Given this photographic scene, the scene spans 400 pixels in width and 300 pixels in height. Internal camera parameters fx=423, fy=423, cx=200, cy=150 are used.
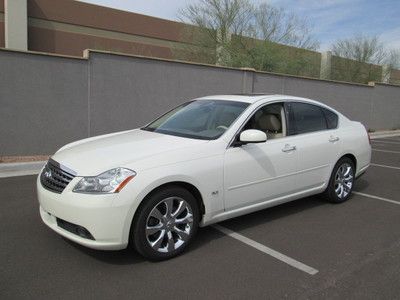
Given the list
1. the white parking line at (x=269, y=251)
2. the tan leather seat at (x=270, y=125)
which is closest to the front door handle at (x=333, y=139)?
the tan leather seat at (x=270, y=125)

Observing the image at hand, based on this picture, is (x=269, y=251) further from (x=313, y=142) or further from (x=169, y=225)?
(x=313, y=142)

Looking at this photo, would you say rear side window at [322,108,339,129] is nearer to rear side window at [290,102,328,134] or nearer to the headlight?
rear side window at [290,102,328,134]

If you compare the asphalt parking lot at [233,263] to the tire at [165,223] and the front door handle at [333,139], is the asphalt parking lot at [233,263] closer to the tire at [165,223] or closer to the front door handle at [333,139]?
the tire at [165,223]

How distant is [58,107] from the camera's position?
971 cm

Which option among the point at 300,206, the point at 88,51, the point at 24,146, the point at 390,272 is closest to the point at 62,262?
Answer: the point at 390,272

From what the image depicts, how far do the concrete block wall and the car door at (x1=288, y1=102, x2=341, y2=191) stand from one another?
5860mm

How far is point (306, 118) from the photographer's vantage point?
5.77 metres

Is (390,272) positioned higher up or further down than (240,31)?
further down

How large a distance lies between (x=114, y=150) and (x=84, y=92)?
6190 millimetres

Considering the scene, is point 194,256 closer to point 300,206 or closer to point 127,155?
point 127,155

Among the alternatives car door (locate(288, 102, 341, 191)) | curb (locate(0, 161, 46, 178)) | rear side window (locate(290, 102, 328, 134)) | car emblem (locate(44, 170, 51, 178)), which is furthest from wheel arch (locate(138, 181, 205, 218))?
curb (locate(0, 161, 46, 178))

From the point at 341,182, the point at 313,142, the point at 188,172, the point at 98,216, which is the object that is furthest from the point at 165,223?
the point at 341,182

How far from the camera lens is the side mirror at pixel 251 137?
14.9ft

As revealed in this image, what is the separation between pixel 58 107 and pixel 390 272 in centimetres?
795
